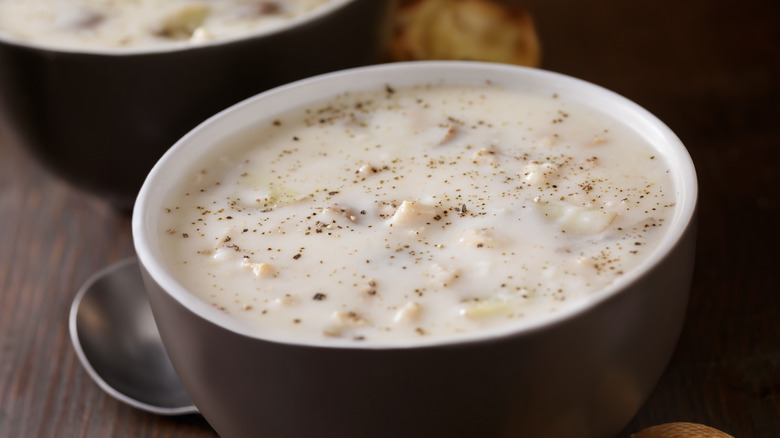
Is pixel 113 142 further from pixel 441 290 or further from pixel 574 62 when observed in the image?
pixel 574 62

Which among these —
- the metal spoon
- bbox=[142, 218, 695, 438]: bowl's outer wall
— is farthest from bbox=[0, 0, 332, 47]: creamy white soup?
bbox=[142, 218, 695, 438]: bowl's outer wall

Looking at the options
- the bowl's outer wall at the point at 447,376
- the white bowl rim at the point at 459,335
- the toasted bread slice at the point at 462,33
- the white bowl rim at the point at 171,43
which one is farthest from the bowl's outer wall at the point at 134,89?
the bowl's outer wall at the point at 447,376

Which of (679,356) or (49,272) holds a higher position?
(679,356)

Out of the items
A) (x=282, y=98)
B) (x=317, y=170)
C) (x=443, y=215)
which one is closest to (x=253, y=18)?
(x=282, y=98)

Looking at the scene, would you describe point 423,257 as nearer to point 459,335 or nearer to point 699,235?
point 459,335

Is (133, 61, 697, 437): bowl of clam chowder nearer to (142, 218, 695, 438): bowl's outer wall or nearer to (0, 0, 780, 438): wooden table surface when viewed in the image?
(142, 218, 695, 438): bowl's outer wall

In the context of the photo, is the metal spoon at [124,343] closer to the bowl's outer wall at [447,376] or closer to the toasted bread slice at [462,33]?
the bowl's outer wall at [447,376]
